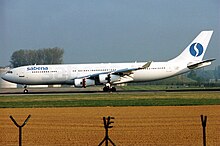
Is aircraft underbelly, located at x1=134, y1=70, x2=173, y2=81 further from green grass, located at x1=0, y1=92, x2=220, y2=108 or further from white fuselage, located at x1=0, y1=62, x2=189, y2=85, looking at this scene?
green grass, located at x1=0, y1=92, x2=220, y2=108

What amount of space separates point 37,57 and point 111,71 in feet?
269

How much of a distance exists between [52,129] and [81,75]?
1344 inches

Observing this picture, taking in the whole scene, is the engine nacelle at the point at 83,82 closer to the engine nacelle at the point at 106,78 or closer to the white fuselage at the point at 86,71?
the engine nacelle at the point at 106,78

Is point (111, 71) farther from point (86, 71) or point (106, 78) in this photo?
point (86, 71)

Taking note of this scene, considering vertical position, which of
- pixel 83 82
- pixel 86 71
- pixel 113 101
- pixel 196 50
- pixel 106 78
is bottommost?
pixel 113 101

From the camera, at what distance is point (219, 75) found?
12062 cm

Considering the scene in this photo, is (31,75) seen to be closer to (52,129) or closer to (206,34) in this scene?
(206,34)

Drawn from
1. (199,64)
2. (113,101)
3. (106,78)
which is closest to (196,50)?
(199,64)

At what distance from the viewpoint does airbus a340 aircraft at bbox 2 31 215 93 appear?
5003 centimetres

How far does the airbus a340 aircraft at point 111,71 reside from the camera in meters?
50.0

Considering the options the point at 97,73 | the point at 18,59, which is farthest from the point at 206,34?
the point at 18,59

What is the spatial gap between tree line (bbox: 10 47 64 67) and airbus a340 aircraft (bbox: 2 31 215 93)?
76049 mm

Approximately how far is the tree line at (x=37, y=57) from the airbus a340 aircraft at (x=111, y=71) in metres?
76.0

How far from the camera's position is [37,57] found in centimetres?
13050
